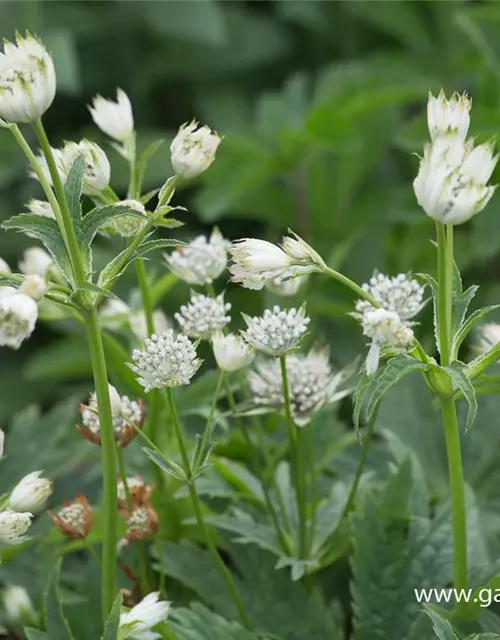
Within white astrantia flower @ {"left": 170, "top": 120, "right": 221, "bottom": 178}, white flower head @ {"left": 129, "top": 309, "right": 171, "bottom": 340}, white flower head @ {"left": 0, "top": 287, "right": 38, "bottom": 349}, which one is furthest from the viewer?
white flower head @ {"left": 129, "top": 309, "right": 171, "bottom": 340}

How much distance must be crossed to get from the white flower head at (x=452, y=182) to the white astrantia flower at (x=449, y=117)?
0.05ft

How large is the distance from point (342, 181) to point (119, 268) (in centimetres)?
93

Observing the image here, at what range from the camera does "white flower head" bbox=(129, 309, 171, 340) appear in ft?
2.64

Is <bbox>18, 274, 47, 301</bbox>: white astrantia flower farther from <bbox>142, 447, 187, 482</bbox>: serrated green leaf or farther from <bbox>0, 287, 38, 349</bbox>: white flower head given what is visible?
<bbox>142, 447, 187, 482</bbox>: serrated green leaf

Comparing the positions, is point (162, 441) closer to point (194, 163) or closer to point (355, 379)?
point (355, 379)

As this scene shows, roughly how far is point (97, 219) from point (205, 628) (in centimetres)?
29

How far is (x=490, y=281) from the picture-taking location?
144 cm

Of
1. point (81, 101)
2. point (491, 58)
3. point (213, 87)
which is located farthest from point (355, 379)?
point (81, 101)

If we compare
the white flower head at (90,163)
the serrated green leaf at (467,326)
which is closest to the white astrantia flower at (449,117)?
the serrated green leaf at (467,326)

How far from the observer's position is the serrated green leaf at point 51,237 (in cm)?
56

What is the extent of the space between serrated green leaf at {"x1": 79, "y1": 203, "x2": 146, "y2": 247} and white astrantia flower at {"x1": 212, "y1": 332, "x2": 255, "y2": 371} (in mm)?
111

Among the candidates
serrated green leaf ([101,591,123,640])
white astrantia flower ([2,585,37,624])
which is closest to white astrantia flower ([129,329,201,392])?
serrated green leaf ([101,591,123,640])

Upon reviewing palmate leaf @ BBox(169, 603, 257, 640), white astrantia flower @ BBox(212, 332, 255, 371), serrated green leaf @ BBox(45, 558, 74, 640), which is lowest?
palmate leaf @ BBox(169, 603, 257, 640)

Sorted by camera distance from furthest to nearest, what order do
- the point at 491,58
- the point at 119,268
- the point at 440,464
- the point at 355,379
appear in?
the point at 491,58 → the point at 440,464 → the point at 355,379 → the point at 119,268
